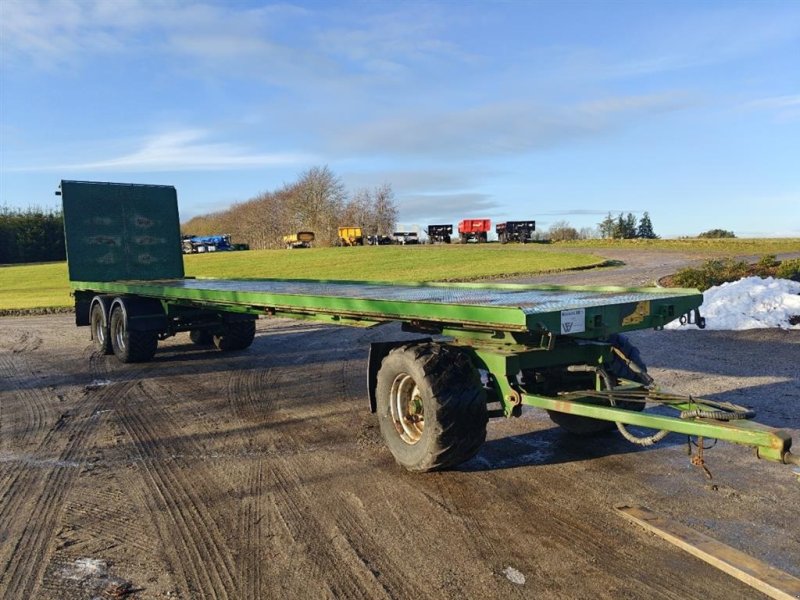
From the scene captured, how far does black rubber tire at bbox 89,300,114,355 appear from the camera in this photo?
1176cm

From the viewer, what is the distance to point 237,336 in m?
12.1

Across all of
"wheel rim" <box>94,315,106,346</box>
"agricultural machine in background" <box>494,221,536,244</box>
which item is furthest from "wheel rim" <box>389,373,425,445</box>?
"agricultural machine in background" <box>494,221,536,244</box>

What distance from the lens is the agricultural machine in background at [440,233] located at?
7375 cm

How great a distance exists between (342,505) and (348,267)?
34209 mm

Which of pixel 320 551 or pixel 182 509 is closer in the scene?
pixel 320 551

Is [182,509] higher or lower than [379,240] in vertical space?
lower

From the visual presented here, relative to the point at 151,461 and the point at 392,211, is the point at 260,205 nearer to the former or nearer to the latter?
the point at 392,211

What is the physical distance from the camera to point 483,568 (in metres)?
3.69

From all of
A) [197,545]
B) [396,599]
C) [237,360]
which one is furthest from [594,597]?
[237,360]

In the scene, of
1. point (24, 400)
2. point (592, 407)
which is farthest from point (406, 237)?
point (592, 407)

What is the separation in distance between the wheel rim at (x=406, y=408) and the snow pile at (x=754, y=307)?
25.8 feet

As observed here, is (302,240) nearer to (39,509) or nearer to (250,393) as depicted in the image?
(250,393)

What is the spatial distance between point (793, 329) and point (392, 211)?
80820 millimetres

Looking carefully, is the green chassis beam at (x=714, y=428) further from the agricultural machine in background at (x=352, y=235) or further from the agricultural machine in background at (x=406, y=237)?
the agricultural machine in background at (x=406, y=237)
